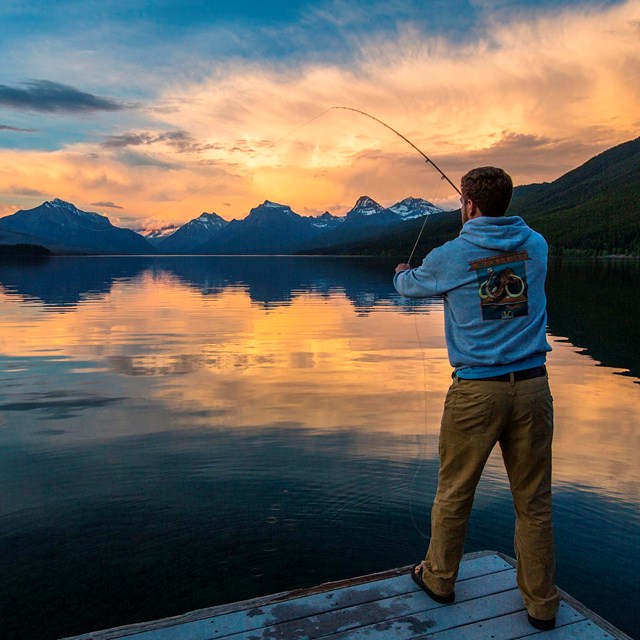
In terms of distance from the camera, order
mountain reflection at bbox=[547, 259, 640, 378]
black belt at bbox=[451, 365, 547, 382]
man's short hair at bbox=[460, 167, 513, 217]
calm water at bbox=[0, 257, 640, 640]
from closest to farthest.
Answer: black belt at bbox=[451, 365, 547, 382]
man's short hair at bbox=[460, 167, 513, 217]
calm water at bbox=[0, 257, 640, 640]
mountain reflection at bbox=[547, 259, 640, 378]

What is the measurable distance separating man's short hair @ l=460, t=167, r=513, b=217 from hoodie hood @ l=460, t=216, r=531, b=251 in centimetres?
9

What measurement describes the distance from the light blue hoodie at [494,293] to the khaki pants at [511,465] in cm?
19

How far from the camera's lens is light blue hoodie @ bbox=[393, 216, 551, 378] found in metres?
4.21

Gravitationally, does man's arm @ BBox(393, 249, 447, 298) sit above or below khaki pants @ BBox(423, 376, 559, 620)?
above

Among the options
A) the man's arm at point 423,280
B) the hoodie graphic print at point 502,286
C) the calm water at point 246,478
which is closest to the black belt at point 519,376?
the hoodie graphic print at point 502,286

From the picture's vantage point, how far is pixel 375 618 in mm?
4398

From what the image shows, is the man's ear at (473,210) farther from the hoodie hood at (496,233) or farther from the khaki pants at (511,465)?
the khaki pants at (511,465)

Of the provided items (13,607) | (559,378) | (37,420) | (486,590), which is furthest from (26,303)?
(486,590)

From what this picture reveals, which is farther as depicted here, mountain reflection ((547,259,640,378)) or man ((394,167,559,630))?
mountain reflection ((547,259,640,378))

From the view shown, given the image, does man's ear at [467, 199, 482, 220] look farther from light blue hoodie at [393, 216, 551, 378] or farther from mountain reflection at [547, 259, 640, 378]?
mountain reflection at [547, 259, 640, 378]

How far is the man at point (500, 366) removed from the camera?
4199mm

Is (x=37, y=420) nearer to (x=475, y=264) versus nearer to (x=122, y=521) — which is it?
(x=122, y=521)

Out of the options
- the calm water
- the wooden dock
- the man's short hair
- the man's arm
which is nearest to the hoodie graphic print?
the man's arm

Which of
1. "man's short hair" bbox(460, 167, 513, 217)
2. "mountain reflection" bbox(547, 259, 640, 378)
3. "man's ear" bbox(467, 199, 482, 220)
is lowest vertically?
"mountain reflection" bbox(547, 259, 640, 378)
